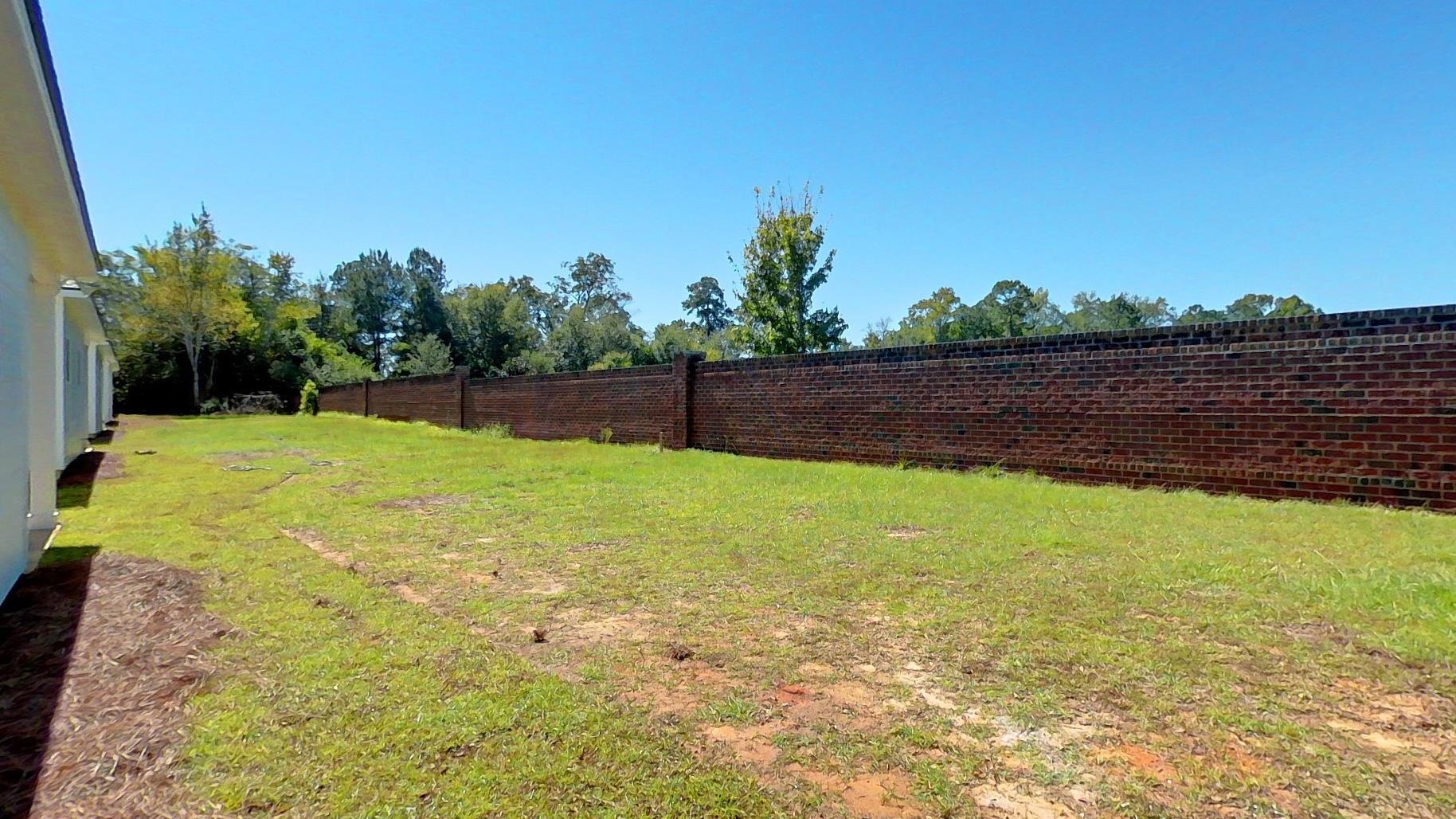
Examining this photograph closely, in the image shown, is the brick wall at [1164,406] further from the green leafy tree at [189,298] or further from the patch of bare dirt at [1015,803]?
the green leafy tree at [189,298]

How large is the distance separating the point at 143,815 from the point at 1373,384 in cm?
876

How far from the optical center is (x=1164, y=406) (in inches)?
284

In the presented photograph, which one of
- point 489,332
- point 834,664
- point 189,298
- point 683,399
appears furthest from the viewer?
point 489,332

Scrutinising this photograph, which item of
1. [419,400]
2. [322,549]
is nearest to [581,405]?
[322,549]

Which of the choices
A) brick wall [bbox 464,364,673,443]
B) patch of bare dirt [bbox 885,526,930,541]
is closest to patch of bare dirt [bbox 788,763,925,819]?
patch of bare dirt [bbox 885,526,930,541]

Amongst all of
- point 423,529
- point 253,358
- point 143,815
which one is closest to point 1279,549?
point 143,815

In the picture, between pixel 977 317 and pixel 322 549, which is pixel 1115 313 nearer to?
pixel 977 317

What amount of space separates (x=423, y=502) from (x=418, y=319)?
4527cm

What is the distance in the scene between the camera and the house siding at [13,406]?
12.5 feet

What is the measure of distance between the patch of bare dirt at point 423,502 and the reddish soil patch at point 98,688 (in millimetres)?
2730

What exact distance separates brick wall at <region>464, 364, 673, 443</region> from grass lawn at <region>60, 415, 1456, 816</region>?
8.18 meters

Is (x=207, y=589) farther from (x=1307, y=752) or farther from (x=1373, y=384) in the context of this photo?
(x=1373, y=384)

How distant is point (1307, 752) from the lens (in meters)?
2.06

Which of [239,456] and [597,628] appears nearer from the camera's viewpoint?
[597,628]
